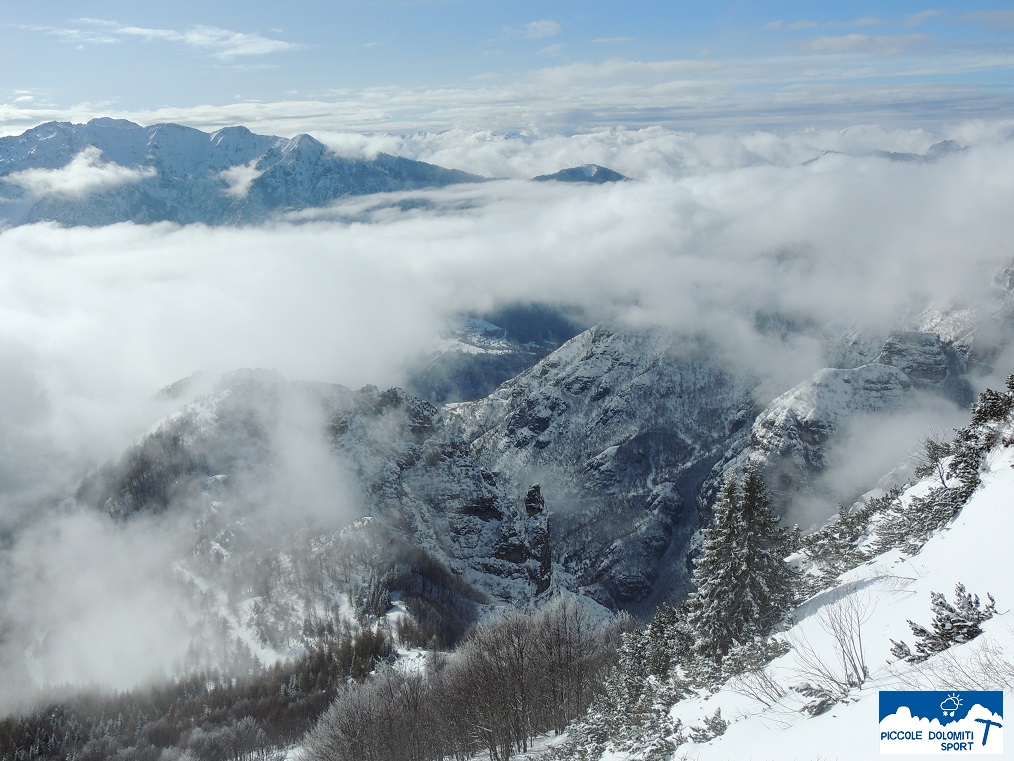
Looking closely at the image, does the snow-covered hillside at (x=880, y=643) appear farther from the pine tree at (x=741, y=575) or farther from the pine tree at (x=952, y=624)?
the pine tree at (x=741, y=575)

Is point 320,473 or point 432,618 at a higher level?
point 320,473

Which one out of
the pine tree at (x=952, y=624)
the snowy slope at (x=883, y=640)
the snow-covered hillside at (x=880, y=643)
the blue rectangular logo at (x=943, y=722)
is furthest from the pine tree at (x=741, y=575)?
the blue rectangular logo at (x=943, y=722)

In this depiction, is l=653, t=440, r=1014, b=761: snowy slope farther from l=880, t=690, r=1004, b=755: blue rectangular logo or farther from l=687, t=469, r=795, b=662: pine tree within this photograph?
l=687, t=469, r=795, b=662: pine tree

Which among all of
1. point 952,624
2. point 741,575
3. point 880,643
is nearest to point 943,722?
point 952,624

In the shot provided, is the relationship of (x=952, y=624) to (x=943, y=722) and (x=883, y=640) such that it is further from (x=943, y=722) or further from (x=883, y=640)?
(x=883, y=640)

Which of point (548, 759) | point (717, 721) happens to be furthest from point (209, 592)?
point (717, 721)

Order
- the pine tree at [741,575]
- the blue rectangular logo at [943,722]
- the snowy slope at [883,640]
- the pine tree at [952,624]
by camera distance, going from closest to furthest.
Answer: the blue rectangular logo at [943,722] < the snowy slope at [883,640] < the pine tree at [952,624] < the pine tree at [741,575]

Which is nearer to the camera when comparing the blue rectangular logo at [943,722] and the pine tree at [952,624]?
the blue rectangular logo at [943,722]

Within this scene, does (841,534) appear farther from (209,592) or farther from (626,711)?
(209,592)
